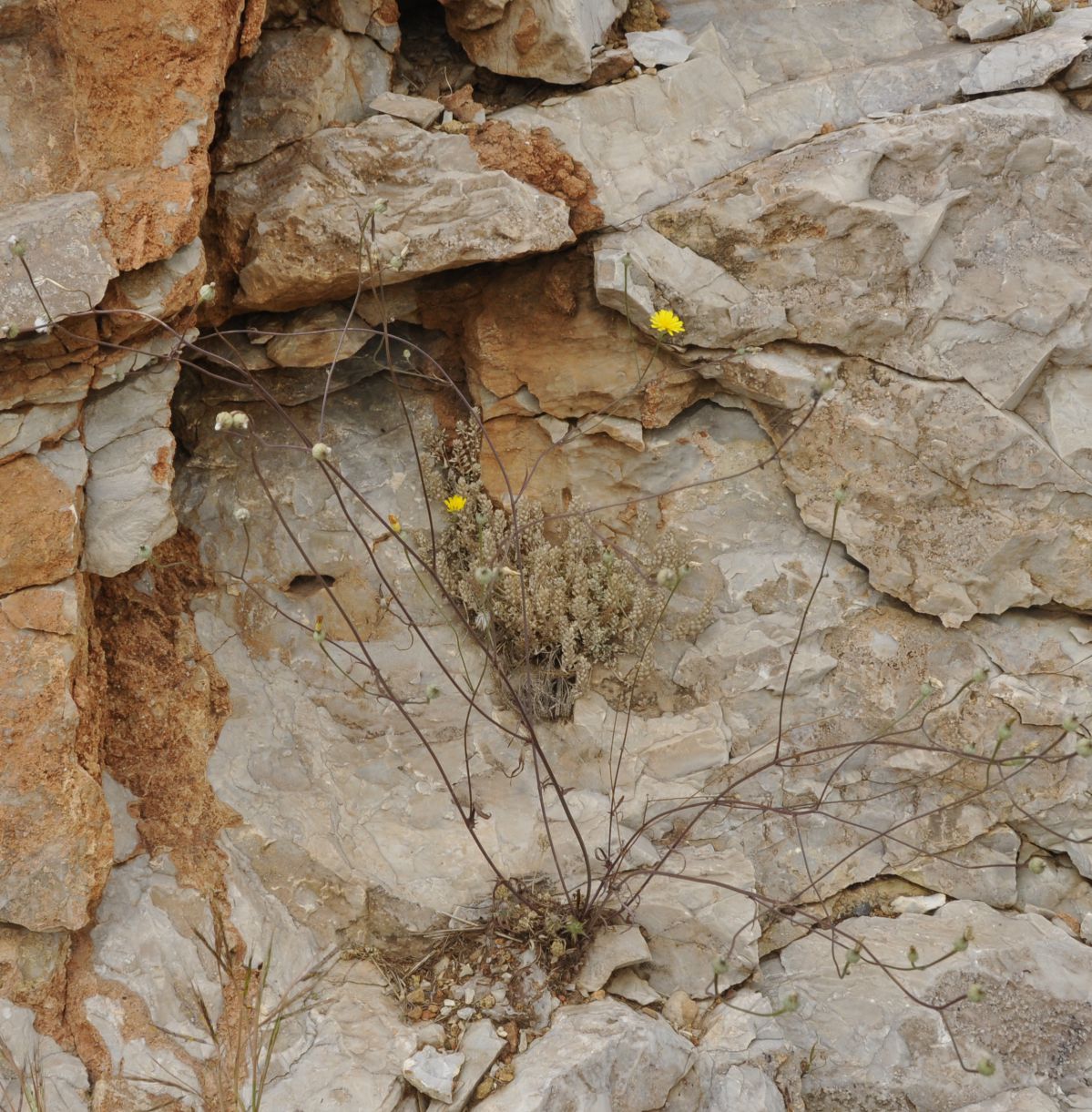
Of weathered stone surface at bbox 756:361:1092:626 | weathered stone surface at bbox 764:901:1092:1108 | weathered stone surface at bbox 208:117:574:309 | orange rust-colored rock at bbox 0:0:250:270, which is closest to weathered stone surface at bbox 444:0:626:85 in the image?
weathered stone surface at bbox 208:117:574:309

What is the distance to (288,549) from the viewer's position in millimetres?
4039

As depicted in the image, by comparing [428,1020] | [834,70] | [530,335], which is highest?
[834,70]

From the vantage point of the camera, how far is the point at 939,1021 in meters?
3.15

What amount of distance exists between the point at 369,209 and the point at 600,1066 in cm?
284

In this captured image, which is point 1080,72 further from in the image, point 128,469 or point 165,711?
point 165,711

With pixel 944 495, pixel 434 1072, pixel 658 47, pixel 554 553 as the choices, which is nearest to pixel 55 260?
pixel 554 553

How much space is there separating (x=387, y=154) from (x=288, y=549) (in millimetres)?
1484

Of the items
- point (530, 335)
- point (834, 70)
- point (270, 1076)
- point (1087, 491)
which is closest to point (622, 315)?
point (530, 335)

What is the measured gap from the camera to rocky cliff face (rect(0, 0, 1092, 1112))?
312cm

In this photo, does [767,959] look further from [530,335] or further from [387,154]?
[387,154]

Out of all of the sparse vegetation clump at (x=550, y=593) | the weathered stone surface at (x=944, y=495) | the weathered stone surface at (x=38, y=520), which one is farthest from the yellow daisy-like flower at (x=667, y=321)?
the weathered stone surface at (x=38, y=520)

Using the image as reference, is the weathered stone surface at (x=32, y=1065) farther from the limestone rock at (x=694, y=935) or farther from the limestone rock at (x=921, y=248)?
the limestone rock at (x=921, y=248)

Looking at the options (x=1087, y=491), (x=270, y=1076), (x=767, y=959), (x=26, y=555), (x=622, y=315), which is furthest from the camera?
(x=622, y=315)

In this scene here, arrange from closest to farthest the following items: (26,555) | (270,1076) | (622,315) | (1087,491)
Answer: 1. (270,1076)
2. (26,555)
3. (1087,491)
4. (622,315)
